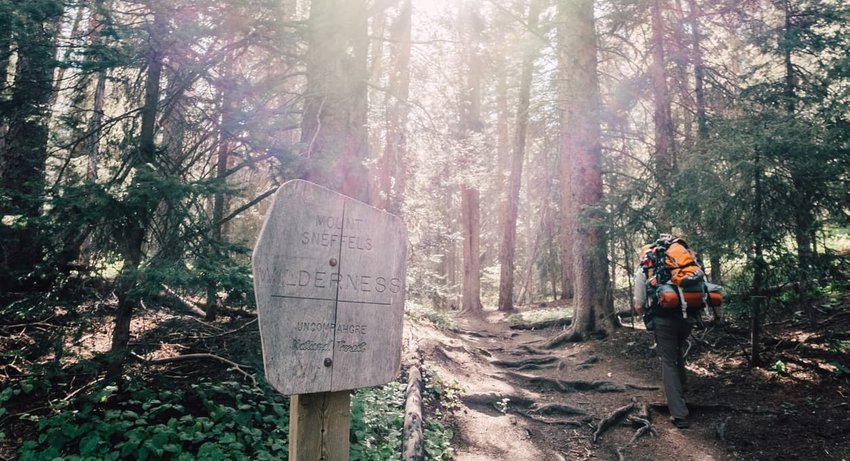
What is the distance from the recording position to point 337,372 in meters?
2.02

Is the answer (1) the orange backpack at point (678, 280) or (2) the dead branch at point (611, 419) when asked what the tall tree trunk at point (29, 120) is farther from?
(1) the orange backpack at point (678, 280)

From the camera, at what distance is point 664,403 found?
5.97m

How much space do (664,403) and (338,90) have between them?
6043 millimetres

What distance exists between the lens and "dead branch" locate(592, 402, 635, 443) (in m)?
5.52

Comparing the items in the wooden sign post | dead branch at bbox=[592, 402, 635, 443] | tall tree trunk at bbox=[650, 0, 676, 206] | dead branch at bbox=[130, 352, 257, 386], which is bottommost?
dead branch at bbox=[592, 402, 635, 443]

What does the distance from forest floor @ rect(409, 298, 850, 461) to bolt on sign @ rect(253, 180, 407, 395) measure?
3.48 meters

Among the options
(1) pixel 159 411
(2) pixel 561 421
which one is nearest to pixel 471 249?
(2) pixel 561 421

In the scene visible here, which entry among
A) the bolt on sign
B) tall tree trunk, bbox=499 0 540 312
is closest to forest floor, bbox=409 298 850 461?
the bolt on sign

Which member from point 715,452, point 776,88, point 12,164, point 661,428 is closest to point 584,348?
point 661,428

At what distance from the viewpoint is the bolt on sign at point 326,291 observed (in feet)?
6.18

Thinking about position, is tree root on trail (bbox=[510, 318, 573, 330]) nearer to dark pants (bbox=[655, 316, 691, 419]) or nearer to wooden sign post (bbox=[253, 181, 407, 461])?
dark pants (bbox=[655, 316, 691, 419])

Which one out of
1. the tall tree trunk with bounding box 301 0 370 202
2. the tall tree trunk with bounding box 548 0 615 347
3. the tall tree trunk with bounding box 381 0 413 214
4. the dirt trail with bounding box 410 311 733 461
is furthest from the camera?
the tall tree trunk with bounding box 548 0 615 347

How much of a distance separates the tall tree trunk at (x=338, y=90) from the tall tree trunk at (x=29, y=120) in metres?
2.63

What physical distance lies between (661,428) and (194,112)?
724cm
